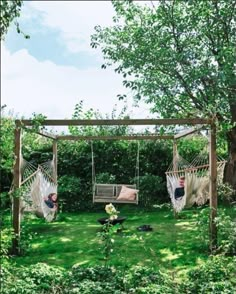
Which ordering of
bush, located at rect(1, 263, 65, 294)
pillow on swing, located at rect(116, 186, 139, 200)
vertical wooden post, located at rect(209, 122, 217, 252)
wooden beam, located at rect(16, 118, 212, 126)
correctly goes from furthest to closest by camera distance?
pillow on swing, located at rect(116, 186, 139, 200) → wooden beam, located at rect(16, 118, 212, 126) → vertical wooden post, located at rect(209, 122, 217, 252) → bush, located at rect(1, 263, 65, 294)

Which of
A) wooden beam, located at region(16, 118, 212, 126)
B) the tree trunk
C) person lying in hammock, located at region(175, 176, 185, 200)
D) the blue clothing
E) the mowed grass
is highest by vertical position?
wooden beam, located at region(16, 118, 212, 126)

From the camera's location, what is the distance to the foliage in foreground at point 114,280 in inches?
127

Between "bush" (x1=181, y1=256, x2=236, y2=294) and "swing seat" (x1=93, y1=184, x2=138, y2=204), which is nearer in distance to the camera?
"bush" (x1=181, y1=256, x2=236, y2=294)

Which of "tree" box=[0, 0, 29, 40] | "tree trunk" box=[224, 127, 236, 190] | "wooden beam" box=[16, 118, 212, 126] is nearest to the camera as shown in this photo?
"tree" box=[0, 0, 29, 40]

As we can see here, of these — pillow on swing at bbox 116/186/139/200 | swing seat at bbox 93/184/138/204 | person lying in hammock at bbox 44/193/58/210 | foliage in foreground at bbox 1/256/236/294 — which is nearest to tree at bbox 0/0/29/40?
foliage in foreground at bbox 1/256/236/294

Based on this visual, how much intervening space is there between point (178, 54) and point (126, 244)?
2889 millimetres

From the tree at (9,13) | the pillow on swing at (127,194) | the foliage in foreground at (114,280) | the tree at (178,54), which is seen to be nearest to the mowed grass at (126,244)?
the foliage in foreground at (114,280)

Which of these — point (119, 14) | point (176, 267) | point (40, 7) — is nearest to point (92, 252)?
point (176, 267)

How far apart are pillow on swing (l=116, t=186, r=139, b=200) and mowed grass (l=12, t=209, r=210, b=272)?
0.36 m

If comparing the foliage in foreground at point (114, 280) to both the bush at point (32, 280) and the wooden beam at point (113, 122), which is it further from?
the wooden beam at point (113, 122)

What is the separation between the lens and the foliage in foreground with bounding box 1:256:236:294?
3221mm

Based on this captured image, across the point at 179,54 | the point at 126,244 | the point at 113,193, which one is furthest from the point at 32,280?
the point at 113,193

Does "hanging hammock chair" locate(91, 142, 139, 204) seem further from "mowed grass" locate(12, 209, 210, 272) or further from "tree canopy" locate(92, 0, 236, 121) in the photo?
"tree canopy" locate(92, 0, 236, 121)

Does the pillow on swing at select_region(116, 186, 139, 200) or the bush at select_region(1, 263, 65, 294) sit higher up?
the pillow on swing at select_region(116, 186, 139, 200)
